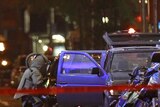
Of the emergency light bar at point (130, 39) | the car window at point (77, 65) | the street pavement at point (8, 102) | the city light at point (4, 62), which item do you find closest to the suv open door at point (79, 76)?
the car window at point (77, 65)

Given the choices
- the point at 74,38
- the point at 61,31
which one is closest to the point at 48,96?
the point at 74,38

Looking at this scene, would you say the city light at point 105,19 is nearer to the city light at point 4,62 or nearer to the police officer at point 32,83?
the city light at point 4,62

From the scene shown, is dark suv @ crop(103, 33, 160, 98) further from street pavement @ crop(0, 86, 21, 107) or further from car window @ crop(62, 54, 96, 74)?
street pavement @ crop(0, 86, 21, 107)

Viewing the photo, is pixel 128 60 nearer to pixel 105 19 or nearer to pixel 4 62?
pixel 4 62

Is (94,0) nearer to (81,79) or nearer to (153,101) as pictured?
(81,79)

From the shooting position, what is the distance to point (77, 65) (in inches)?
611

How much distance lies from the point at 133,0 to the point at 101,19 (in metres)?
4.48

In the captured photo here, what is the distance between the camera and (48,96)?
42.9 ft

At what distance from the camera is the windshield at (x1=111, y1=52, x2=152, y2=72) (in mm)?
14188

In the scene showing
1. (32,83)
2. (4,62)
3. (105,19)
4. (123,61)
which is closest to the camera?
(32,83)

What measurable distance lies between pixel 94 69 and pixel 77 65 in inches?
40.5

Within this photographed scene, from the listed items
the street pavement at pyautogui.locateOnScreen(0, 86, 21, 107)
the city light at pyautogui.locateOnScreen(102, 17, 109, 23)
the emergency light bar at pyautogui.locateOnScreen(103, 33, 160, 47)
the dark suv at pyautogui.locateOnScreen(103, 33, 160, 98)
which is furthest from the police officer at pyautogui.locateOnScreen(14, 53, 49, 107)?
the city light at pyautogui.locateOnScreen(102, 17, 109, 23)

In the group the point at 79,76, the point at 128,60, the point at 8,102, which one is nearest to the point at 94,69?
the point at 79,76

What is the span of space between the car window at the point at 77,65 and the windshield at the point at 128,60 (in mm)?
1067
